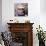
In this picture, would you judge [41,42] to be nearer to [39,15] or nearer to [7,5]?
[39,15]

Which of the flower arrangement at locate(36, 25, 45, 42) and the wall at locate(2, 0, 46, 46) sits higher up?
the wall at locate(2, 0, 46, 46)

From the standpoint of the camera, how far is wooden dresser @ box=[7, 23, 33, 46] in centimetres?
542

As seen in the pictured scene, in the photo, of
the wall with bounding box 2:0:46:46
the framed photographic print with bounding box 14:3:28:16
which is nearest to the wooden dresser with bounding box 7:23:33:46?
the wall with bounding box 2:0:46:46

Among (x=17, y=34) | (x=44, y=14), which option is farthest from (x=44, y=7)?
(x=17, y=34)

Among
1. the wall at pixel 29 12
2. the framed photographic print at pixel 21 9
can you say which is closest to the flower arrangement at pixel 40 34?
the wall at pixel 29 12

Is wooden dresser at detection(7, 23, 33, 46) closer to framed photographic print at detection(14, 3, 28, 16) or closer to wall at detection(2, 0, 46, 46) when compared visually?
wall at detection(2, 0, 46, 46)

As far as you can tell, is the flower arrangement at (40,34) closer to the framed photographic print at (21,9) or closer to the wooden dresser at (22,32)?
the wooden dresser at (22,32)

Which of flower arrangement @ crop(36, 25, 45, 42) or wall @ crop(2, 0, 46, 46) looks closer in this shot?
flower arrangement @ crop(36, 25, 45, 42)

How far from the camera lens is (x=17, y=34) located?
18.2 ft

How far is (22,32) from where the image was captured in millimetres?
5504

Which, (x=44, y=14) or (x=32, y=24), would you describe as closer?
(x=32, y=24)

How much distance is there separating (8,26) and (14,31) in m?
0.34

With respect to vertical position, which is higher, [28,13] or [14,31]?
[28,13]

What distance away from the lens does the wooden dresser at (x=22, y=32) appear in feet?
17.8
